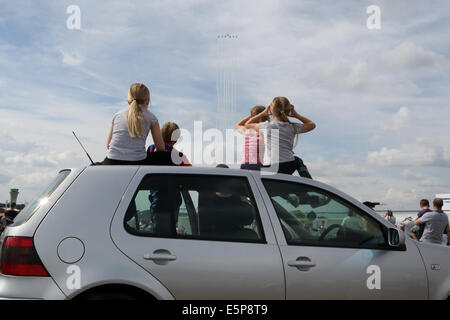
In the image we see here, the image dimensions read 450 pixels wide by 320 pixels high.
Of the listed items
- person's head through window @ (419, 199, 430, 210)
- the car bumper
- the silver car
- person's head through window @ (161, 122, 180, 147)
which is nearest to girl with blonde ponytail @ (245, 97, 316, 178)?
person's head through window @ (161, 122, 180, 147)

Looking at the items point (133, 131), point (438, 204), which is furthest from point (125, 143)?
point (438, 204)

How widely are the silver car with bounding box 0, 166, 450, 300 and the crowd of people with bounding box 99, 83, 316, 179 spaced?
3.75ft

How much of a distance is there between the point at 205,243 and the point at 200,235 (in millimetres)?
82

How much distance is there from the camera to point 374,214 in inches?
152

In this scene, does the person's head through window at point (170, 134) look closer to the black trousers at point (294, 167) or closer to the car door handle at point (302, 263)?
the black trousers at point (294, 167)

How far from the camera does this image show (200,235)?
11.6 feet

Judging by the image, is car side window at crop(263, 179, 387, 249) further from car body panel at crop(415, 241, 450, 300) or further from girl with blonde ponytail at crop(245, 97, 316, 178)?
girl with blonde ponytail at crop(245, 97, 316, 178)

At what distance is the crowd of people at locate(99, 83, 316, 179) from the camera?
4.88 m

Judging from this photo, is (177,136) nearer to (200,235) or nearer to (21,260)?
(200,235)

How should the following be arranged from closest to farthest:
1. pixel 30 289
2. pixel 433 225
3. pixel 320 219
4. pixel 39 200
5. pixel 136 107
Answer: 1. pixel 30 289
2. pixel 39 200
3. pixel 320 219
4. pixel 136 107
5. pixel 433 225

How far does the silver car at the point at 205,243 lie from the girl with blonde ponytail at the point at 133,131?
1123mm
